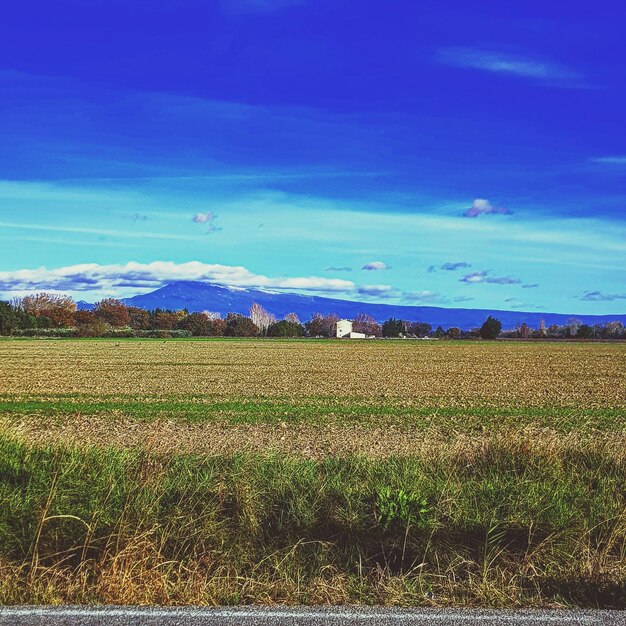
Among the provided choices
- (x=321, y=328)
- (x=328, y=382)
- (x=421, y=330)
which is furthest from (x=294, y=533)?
(x=321, y=328)

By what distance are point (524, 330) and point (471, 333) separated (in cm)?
1210

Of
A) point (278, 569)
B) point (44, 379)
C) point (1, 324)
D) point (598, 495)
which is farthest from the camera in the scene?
point (1, 324)

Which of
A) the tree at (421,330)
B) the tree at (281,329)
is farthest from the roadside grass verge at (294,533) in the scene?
the tree at (421,330)

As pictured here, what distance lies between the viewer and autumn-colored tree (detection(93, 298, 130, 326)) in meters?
172

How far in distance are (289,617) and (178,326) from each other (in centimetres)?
14812

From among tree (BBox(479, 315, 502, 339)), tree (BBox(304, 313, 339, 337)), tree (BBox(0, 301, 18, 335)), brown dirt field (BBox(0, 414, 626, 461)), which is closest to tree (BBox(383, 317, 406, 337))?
tree (BBox(304, 313, 339, 337))

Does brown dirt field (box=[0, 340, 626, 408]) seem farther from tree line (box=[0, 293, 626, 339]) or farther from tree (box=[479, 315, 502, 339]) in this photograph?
tree (box=[479, 315, 502, 339])

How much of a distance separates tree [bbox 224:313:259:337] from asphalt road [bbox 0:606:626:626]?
455ft

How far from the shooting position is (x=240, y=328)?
144m

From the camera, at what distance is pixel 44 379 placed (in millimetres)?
36969

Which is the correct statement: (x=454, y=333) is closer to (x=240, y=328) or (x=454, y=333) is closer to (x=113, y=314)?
(x=240, y=328)

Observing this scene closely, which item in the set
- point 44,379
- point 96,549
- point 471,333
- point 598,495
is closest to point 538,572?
point 598,495

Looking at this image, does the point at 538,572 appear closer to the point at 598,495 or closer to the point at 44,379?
the point at 598,495

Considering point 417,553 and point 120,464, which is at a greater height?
point 120,464
